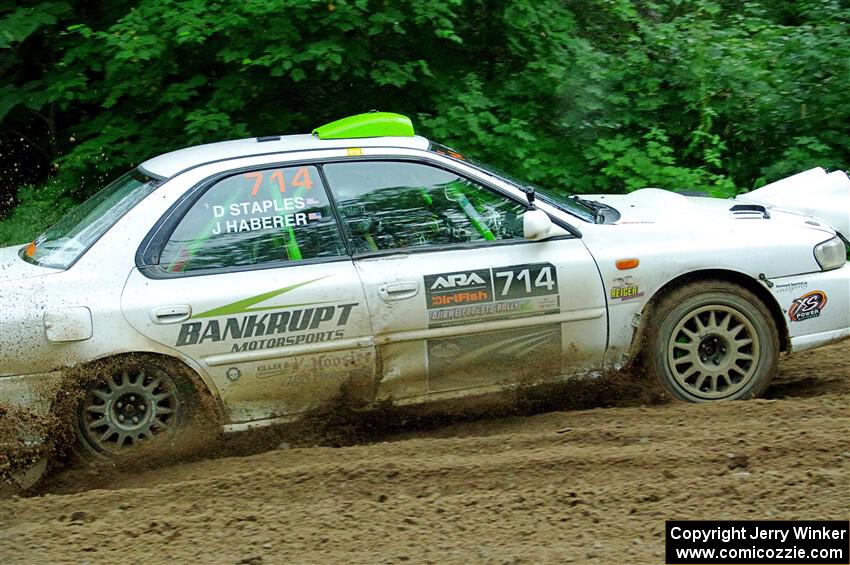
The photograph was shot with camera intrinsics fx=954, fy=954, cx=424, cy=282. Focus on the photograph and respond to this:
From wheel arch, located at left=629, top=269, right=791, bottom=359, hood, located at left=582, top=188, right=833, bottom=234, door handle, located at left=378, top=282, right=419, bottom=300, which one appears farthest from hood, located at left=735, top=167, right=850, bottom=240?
door handle, located at left=378, top=282, right=419, bottom=300

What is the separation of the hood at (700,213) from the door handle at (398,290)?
131 cm

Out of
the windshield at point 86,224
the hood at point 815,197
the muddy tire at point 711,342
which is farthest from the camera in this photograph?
the hood at point 815,197

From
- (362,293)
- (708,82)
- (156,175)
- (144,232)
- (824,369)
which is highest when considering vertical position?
(708,82)

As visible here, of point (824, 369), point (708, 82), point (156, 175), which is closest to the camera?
point (156, 175)

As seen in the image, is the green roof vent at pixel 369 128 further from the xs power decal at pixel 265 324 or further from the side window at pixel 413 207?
the xs power decal at pixel 265 324

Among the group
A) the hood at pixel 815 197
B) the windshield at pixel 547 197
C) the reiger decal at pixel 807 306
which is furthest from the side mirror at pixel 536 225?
the hood at pixel 815 197

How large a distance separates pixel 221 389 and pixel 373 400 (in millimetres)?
825

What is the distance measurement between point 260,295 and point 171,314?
0.46 meters

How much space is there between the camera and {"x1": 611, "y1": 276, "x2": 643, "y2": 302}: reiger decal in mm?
5367

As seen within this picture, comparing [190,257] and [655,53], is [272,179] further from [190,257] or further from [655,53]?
[655,53]

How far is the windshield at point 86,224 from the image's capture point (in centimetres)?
507

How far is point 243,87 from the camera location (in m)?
8.13

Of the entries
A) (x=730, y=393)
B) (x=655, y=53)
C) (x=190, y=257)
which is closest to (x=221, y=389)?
(x=190, y=257)

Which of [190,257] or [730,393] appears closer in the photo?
[190,257]
